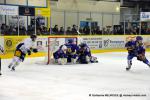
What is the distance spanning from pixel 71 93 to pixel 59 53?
260 inches

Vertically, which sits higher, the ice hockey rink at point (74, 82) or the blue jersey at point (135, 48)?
the blue jersey at point (135, 48)

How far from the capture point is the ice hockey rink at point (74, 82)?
27.4 ft

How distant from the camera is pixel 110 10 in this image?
101 feet

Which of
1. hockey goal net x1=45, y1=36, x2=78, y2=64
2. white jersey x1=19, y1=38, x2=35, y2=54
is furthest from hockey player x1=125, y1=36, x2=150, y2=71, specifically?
hockey goal net x1=45, y1=36, x2=78, y2=64

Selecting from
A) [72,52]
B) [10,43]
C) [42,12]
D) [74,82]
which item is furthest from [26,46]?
[42,12]

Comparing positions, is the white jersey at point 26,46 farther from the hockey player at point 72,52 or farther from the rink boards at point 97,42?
the rink boards at point 97,42

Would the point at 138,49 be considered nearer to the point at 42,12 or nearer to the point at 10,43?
the point at 10,43

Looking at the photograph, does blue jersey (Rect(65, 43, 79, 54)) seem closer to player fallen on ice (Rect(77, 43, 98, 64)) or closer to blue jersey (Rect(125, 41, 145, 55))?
player fallen on ice (Rect(77, 43, 98, 64))

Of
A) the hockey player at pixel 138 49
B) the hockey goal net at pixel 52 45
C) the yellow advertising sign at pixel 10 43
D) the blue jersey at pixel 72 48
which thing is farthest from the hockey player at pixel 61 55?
the yellow advertising sign at pixel 10 43

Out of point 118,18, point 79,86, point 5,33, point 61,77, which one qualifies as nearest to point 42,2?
point 118,18

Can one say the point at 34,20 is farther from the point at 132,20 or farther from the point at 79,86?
the point at 79,86

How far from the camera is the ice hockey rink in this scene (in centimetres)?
834

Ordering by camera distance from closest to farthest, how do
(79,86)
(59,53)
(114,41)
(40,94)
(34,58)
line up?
(40,94) < (79,86) < (59,53) < (34,58) < (114,41)

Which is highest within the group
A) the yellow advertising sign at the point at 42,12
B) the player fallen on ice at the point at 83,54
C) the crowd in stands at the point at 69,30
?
the yellow advertising sign at the point at 42,12
